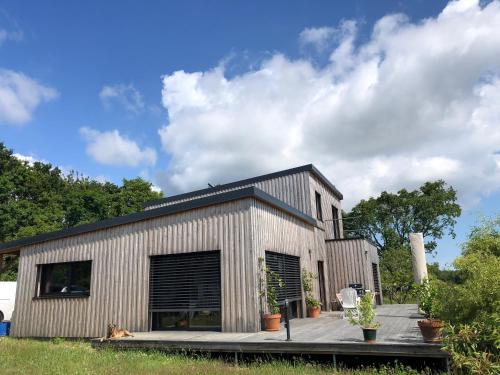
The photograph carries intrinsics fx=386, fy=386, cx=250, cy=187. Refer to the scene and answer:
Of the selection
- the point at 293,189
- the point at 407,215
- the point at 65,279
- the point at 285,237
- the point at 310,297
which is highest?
the point at 407,215

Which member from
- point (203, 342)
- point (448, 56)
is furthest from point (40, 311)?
point (448, 56)

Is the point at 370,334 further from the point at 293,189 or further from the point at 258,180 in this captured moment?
the point at 258,180

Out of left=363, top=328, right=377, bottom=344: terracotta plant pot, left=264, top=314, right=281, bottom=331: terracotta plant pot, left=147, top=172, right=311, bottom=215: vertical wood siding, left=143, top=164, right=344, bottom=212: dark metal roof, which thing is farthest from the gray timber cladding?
left=143, top=164, right=344, bottom=212: dark metal roof

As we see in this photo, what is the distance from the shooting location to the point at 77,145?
16.6m

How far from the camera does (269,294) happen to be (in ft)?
31.0

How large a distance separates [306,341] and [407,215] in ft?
96.8

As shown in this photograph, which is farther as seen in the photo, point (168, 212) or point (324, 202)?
point (324, 202)

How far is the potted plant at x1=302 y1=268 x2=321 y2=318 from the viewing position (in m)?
12.3

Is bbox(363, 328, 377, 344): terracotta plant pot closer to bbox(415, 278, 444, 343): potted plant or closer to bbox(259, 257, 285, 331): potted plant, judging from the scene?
bbox(415, 278, 444, 343): potted plant

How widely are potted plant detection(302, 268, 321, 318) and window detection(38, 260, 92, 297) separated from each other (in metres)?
6.59

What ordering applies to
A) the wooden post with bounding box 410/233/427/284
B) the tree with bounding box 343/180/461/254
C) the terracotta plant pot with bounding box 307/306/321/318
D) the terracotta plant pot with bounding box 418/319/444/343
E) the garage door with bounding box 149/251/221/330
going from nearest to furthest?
the terracotta plant pot with bounding box 418/319/444/343, the garage door with bounding box 149/251/221/330, the wooden post with bounding box 410/233/427/284, the terracotta plant pot with bounding box 307/306/321/318, the tree with bounding box 343/180/461/254

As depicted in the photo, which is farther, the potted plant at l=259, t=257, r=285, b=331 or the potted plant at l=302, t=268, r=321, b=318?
the potted plant at l=302, t=268, r=321, b=318

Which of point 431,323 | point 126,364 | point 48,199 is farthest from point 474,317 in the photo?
point 48,199

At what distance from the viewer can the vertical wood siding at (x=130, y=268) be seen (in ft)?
30.4
